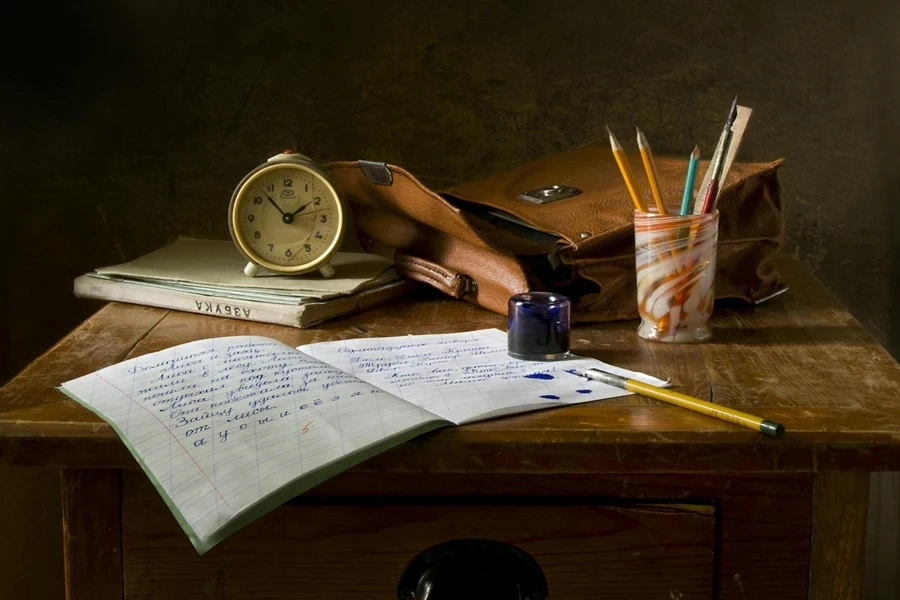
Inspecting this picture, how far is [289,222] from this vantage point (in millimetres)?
1256

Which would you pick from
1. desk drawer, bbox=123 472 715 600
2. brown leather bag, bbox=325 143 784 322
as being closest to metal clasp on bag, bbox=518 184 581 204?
brown leather bag, bbox=325 143 784 322

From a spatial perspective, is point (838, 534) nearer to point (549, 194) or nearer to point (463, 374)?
point (463, 374)

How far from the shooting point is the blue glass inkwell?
3.20 ft

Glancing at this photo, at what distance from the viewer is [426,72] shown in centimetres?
160

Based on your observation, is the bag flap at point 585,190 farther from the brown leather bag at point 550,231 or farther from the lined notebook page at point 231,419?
the lined notebook page at point 231,419

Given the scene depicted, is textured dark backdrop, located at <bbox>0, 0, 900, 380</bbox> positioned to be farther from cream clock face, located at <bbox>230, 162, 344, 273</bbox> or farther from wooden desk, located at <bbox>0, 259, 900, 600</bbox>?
wooden desk, located at <bbox>0, 259, 900, 600</bbox>

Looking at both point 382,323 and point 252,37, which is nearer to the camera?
point 382,323

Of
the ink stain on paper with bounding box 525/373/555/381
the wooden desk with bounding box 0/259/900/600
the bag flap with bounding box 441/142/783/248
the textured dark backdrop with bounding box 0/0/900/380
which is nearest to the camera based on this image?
the wooden desk with bounding box 0/259/900/600

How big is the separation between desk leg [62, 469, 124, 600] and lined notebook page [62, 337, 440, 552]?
0.07 meters

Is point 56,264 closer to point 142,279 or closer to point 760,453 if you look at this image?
point 142,279

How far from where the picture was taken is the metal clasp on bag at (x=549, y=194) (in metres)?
1.22

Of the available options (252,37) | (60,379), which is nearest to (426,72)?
(252,37)

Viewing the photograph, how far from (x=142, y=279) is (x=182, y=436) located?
0.53 m

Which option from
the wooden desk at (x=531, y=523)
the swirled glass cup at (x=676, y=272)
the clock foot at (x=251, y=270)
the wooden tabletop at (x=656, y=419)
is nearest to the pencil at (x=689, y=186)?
the swirled glass cup at (x=676, y=272)
